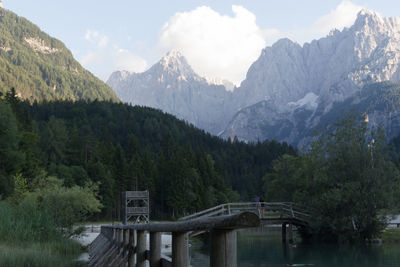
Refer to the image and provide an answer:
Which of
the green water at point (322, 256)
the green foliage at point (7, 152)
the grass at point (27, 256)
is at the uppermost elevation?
the green foliage at point (7, 152)

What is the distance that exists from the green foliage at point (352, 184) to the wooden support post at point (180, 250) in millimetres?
32558

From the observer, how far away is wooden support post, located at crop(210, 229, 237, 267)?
2932 mm

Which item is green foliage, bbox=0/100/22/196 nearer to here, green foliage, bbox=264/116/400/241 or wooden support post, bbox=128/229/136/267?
green foliage, bbox=264/116/400/241

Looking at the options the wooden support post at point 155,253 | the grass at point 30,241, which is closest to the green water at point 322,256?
the grass at point 30,241

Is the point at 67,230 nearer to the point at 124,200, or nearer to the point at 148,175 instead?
the point at 124,200

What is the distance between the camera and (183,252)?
158 inches

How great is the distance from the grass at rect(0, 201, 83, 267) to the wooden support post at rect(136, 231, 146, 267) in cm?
630

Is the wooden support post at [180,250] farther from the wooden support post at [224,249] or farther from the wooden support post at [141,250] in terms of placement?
the wooden support post at [141,250]

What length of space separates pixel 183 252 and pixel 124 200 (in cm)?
3331

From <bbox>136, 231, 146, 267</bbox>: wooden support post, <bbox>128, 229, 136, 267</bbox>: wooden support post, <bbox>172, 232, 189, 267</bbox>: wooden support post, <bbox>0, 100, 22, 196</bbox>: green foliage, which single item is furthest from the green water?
<bbox>0, 100, 22, 196</bbox>: green foliage

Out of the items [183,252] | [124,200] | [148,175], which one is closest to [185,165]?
[148,175]

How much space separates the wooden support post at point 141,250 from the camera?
6625mm

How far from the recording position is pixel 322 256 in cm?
2967

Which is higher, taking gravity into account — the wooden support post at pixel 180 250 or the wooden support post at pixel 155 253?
the wooden support post at pixel 180 250
